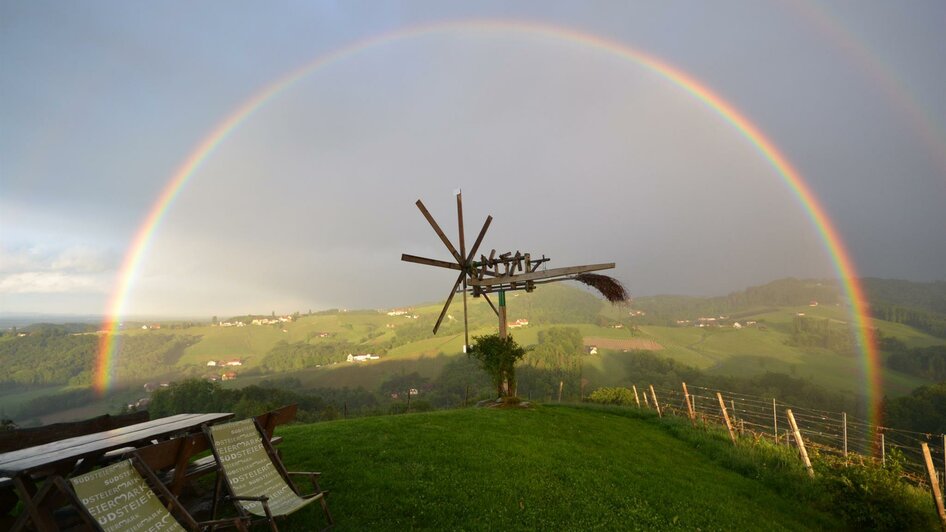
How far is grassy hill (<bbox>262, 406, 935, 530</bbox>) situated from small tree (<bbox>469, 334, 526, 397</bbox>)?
4.00 meters

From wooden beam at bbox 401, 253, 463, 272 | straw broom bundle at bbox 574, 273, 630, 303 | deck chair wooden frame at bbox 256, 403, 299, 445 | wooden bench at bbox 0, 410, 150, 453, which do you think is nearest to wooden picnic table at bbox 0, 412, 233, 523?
deck chair wooden frame at bbox 256, 403, 299, 445

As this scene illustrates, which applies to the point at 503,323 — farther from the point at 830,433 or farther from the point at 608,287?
the point at 830,433

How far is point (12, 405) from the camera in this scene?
10350cm

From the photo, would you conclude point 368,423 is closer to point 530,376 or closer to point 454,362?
point 530,376

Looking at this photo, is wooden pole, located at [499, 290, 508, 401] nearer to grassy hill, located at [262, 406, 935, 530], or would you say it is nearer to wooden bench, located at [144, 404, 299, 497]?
grassy hill, located at [262, 406, 935, 530]

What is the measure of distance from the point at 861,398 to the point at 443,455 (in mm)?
104950

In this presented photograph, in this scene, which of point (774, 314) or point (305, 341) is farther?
point (305, 341)

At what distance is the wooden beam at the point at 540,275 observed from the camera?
529 inches

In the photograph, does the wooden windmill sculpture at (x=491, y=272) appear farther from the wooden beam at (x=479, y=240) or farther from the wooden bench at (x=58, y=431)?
the wooden bench at (x=58, y=431)

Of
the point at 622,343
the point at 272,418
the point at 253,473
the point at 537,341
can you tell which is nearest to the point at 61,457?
the point at 253,473

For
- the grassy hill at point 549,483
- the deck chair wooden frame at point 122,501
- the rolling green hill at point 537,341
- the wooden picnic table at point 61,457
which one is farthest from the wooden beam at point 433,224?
the rolling green hill at point 537,341

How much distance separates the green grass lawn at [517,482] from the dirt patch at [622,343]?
111 meters

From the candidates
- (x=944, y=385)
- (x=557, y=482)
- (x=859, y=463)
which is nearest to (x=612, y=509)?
(x=557, y=482)

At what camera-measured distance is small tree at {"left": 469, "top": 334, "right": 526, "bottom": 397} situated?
1480cm
